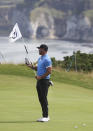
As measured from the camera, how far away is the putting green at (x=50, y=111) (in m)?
8.02

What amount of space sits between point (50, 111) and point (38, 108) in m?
0.43

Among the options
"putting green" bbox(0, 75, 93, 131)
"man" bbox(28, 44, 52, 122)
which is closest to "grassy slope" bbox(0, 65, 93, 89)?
"putting green" bbox(0, 75, 93, 131)

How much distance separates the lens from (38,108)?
10.5 metres

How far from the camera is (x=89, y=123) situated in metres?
8.47

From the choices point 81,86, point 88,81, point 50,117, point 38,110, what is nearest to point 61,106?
point 38,110

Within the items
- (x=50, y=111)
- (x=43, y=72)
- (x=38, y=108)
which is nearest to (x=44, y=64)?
(x=43, y=72)

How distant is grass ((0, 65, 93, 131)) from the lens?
806 cm

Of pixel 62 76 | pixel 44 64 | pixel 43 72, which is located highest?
pixel 44 64

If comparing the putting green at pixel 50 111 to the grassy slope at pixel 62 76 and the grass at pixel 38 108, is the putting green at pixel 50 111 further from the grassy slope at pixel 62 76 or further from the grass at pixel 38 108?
the grassy slope at pixel 62 76

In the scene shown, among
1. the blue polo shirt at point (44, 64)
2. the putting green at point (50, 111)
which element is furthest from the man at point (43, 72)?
the putting green at point (50, 111)

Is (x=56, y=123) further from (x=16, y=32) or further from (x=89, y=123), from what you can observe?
(x=16, y=32)

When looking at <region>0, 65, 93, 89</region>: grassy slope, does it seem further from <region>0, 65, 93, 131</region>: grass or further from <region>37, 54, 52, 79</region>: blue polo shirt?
<region>37, 54, 52, 79</region>: blue polo shirt

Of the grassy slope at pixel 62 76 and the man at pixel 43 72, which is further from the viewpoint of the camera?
the grassy slope at pixel 62 76

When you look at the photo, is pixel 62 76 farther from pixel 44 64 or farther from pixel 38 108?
pixel 44 64
